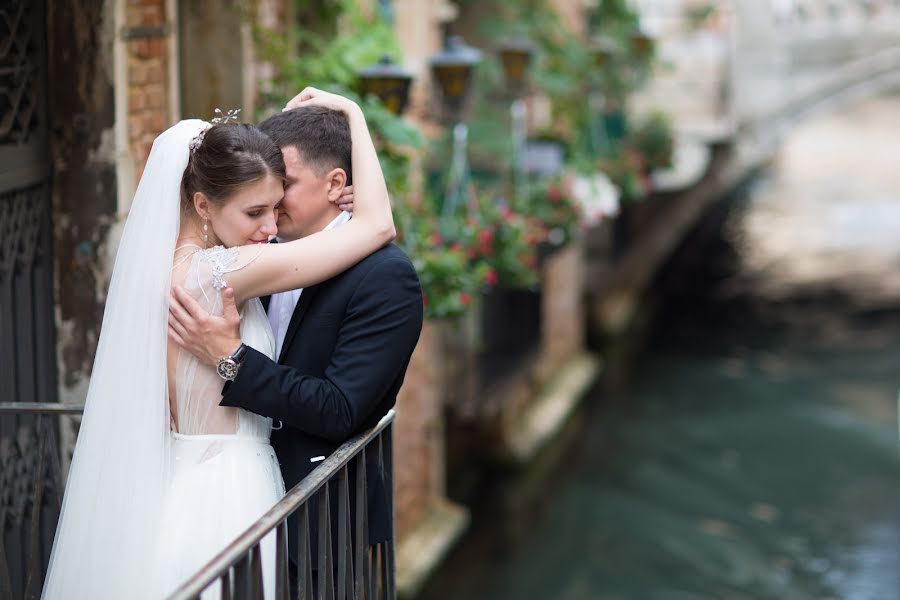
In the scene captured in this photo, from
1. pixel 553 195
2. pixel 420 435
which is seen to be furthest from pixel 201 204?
pixel 553 195

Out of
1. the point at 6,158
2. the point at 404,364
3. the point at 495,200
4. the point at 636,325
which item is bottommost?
the point at 636,325

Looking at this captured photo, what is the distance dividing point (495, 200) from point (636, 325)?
8250 millimetres

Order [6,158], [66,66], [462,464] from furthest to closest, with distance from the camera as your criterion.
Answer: [462,464], [66,66], [6,158]

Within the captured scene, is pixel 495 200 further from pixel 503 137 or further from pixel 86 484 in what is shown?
pixel 86 484

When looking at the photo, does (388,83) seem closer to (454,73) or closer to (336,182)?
(454,73)

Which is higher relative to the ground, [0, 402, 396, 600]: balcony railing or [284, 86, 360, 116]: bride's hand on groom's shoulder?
[284, 86, 360, 116]: bride's hand on groom's shoulder

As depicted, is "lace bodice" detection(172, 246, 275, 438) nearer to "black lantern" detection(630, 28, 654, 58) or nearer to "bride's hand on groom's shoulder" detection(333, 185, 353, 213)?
"bride's hand on groom's shoulder" detection(333, 185, 353, 213)

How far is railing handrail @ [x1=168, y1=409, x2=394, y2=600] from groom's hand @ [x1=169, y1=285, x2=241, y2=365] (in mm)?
315

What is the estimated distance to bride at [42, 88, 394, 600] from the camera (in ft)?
8.85

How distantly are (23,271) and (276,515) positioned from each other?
1.84m

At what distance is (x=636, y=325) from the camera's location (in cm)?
1562

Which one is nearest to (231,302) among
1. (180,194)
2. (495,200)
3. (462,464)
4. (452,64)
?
(180,194)

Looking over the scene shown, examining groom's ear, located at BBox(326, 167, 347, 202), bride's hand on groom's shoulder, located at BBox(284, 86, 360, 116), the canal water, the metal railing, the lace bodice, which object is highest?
bride's hand on groom's shoulder, located at BBox(284, 86, 360, 116)

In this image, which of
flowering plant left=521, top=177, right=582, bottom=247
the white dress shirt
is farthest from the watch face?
flowering plant left=521, top=177, right=582, bottom=247
